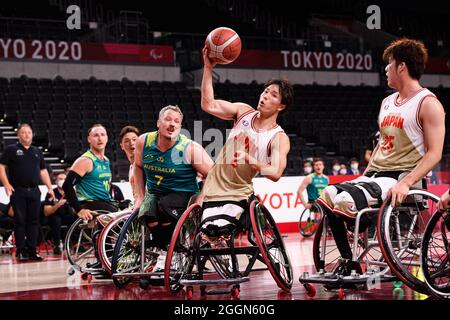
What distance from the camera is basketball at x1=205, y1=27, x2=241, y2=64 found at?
16.4 feet

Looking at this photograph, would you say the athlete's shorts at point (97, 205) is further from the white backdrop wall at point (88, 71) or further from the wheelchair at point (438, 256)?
the white backdrop wall at point (88, 71)

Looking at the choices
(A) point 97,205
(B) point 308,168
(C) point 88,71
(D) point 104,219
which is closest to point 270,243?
(D) point 104,219

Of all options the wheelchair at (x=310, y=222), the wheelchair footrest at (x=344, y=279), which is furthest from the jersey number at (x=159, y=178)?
the wheelchair at (x=310, y=222)

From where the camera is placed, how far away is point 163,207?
5.31 meters

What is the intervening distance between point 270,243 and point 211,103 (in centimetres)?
102

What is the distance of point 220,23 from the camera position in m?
22.2

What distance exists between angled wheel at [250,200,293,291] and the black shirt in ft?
14.6

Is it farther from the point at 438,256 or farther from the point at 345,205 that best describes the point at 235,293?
the point at 438,256

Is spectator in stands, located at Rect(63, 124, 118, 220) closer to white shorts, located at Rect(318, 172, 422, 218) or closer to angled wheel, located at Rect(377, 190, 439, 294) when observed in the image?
white shorts, located at Rect(318, 172, 422, 218)

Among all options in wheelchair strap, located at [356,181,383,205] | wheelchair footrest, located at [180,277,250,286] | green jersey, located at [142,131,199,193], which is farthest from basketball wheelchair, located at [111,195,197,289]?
wheelchair strap, located at [356,181,383,205]

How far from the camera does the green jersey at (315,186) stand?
481 inches

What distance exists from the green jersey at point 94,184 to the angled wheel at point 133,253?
1248mm
